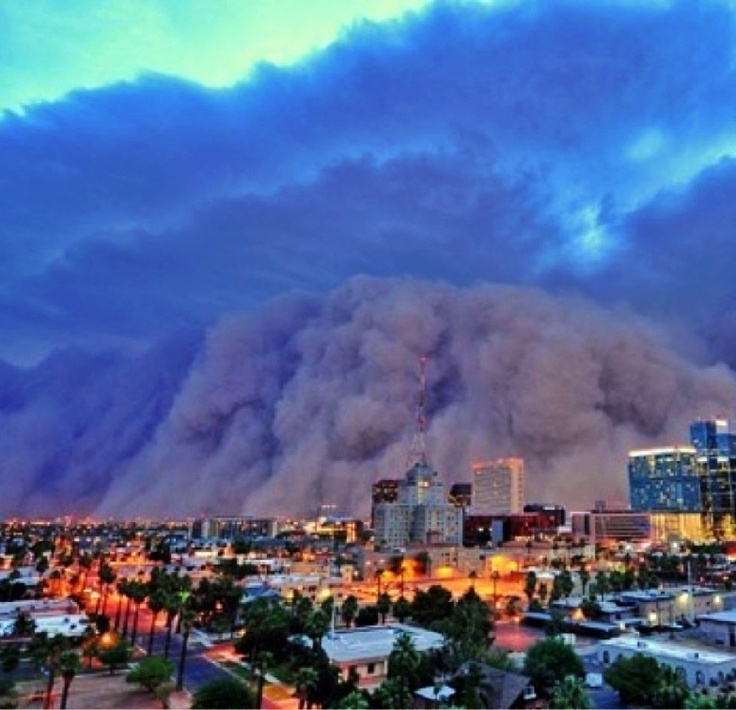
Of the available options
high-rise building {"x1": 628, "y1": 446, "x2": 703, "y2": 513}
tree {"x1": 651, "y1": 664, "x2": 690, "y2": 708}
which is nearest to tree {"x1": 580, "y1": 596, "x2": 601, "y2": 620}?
tree {"x1": 651, "y1": 664, "x2": 690, "y2": 708}

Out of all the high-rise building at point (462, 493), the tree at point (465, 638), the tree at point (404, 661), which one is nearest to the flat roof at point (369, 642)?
the tree at point (465, 638)

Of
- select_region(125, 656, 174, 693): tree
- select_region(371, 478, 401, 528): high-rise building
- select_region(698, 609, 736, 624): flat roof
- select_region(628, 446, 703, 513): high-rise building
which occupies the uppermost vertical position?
select_region(628, 446, 703, 513): high-rise building

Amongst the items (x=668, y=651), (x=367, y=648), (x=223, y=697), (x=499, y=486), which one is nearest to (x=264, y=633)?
(x=367, y=648)

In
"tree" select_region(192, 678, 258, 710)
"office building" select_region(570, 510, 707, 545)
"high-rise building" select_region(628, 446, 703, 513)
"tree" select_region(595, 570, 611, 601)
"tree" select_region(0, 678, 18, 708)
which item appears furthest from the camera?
"high-rise building" select_region(628, 446, 703, 513)

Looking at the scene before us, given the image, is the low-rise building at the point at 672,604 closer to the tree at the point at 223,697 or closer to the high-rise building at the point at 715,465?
the tree at the point at 223,697

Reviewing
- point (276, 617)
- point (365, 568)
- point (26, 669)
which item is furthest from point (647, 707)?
point (365, 568)

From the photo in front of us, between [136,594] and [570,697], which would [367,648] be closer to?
[570,697]

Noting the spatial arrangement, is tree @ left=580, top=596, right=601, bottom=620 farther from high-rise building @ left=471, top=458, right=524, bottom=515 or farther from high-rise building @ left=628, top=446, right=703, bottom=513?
high-rise building @ left=628, top=446, right=703, bottom=513
